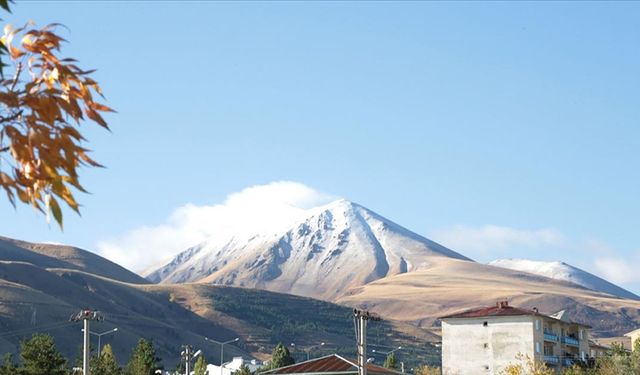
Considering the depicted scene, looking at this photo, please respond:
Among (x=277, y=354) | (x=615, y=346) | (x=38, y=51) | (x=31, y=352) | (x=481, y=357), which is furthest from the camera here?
(x=277, y=354)

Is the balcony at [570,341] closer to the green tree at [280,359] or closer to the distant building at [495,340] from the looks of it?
the distant building at [495,340]

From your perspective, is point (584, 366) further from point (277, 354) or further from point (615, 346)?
point (277, 354)

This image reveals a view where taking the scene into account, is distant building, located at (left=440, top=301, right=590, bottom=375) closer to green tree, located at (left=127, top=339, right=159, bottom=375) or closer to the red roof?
the red roof

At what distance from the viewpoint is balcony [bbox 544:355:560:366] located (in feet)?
487

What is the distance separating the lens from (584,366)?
15288 cm

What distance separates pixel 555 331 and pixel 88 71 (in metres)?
151

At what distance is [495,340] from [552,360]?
331 inches

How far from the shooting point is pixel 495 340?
488ft

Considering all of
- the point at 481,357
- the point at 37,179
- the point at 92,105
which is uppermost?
the point at 481,357

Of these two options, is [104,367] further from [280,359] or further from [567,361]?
[567,361]

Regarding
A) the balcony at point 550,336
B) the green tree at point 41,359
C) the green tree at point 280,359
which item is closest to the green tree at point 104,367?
the green tree at point 41,359

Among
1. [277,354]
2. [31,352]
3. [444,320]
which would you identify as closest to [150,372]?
[31,352]

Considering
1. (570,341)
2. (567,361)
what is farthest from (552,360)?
(570,341)

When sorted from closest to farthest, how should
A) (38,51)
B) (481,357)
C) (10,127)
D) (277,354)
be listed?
(10,127)
(38,51)
(481,357)
(277,354)
